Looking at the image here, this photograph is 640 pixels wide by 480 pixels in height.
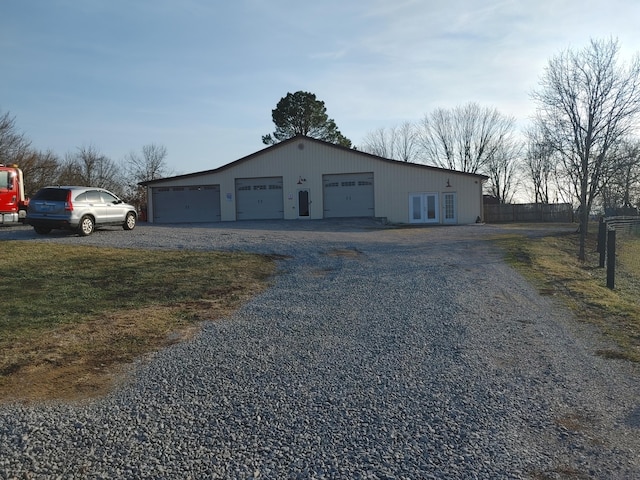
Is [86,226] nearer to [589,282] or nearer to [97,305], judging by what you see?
[97,305]

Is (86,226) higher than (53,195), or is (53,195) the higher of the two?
(53,195)

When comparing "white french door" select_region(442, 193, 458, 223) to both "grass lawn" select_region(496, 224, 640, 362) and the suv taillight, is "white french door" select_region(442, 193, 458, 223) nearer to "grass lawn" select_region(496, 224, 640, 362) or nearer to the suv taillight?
"grass lawn" select_region(496, 224, 640, 362)

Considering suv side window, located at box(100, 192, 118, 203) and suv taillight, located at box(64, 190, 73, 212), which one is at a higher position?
suv side window, located at box(100, 192, 118, 203)

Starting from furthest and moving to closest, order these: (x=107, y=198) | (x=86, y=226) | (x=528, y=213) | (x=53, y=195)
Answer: (x=528, y=213)
(x=107, y=198)
(x=86, y=226)
(x=53, y=195)

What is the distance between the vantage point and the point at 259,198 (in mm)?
33625

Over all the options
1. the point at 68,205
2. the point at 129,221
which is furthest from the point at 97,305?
the point at 129,221

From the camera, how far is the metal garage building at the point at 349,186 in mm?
32469

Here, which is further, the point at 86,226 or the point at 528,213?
the point at 528,213

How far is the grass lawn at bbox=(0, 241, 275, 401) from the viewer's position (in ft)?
17.0

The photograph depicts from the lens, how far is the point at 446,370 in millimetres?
5438

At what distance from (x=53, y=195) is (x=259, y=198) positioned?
1765cm

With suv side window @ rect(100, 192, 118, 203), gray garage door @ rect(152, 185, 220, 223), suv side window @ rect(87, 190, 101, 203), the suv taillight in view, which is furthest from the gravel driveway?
gray garage door @ rect(152, 185, 220, 223)

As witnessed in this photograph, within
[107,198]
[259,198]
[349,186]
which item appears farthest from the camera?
[259,198]

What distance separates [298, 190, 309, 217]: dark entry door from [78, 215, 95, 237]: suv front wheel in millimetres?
16863
